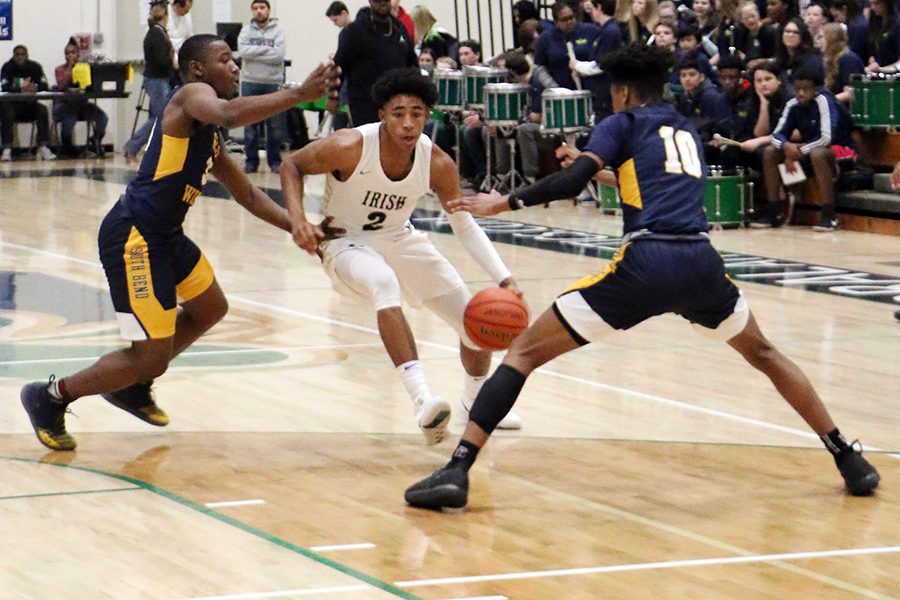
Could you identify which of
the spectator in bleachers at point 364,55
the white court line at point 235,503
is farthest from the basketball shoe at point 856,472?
the spectator in bleachers at point 364,55

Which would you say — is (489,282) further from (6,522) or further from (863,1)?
(863,1)

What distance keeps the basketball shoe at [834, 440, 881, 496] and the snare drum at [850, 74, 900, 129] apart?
8986 millimetres

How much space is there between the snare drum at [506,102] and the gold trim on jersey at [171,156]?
10739 millimetres

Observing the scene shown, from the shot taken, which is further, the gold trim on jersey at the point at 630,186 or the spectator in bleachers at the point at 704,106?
the spectator in bleachers at the point at 704,106

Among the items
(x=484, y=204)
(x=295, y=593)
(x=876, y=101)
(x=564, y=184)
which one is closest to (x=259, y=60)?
(x=876, y=101)

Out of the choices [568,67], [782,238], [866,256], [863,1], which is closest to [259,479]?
[866,256]

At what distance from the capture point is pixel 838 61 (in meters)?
14.9

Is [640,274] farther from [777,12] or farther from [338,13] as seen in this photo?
[338,13]

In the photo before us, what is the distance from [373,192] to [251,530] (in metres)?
1.87

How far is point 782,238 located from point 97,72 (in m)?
12.5

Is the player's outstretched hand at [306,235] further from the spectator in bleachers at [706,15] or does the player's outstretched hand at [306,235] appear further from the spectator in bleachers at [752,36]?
the spectator in bleachers at [706,15]

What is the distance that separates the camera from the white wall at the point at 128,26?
2416 centimetres

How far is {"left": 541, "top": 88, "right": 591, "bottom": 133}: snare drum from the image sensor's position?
1599cm

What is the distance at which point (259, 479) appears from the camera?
19.5 feet
